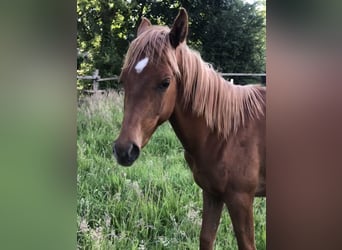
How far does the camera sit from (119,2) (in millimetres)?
1520

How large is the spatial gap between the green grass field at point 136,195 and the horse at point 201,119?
0.04 m

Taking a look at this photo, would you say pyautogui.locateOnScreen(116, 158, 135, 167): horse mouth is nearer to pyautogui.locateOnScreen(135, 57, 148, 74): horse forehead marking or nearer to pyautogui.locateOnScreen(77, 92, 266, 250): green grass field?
pyautogui.locateOnScreen(77, 92, 266, 250): green grass field

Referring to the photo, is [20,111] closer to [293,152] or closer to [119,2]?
[119,2]

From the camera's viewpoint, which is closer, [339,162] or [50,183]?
[339,162]

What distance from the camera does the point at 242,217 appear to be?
144 centimetres

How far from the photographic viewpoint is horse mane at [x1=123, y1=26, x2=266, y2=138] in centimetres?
139

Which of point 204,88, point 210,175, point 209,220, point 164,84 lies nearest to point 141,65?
point 164,84

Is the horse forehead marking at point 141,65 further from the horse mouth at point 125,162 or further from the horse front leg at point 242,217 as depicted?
the horse front leg at point 242,217

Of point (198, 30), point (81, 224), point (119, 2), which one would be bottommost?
point (81, 224)

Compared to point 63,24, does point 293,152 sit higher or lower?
lower

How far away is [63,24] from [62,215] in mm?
721

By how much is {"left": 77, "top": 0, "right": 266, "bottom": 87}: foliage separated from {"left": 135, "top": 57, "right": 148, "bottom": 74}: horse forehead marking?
0.12 metres

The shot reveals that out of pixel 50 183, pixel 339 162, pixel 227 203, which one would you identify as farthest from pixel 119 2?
pixel 339 162

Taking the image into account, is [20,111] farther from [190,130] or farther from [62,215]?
[190,130]
